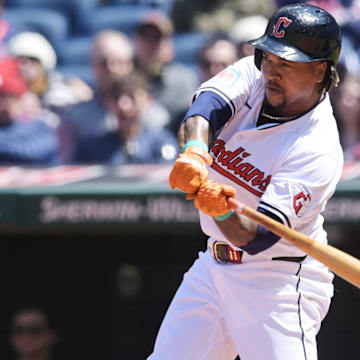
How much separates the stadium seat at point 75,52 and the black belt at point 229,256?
10.2ft

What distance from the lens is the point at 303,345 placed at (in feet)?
A: 8.66

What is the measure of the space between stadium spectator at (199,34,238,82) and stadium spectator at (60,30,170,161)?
36 cm

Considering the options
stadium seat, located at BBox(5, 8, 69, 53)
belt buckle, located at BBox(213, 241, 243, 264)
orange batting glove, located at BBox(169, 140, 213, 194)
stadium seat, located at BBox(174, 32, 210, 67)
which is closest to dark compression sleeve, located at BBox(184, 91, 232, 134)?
orange batting glove, located at BBox(169, 140, 213, 194)

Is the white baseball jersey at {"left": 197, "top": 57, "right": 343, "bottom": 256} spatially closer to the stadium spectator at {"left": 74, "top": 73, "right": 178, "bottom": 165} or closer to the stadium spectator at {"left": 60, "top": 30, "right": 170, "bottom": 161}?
the stadium spectator at {"left": 74, "top": 73, "right": 178, "bottom": 165}

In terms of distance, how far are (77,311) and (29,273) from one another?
34cm

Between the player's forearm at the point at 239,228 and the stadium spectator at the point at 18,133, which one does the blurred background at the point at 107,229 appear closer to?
the stadium spectator at the point at 18,133

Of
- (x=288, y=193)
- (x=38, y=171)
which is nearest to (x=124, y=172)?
(x=38, y=171)

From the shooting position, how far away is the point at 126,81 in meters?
4.46

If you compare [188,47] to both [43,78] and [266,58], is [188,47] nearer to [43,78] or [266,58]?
[43,78]

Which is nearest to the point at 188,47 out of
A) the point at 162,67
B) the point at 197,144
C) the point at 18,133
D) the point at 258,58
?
the point at 162,67

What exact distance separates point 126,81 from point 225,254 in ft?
6.40

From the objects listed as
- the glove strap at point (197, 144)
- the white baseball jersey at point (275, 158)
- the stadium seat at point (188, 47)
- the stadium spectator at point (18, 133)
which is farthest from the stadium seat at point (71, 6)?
the glove strap at point (197, 144)

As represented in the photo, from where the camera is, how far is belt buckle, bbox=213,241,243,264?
2719 mm

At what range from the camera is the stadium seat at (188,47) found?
5352 mm
